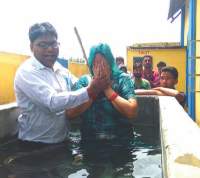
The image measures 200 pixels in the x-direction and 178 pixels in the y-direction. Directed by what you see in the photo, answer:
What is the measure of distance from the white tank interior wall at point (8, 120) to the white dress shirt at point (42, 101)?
0.51 metres

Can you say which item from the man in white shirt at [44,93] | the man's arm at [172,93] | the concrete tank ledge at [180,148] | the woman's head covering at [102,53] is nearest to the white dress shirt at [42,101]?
the man in white shirt at [44,93]

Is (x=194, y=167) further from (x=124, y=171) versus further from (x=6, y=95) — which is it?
(x=6, y=95)

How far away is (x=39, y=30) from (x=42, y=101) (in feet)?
1.99

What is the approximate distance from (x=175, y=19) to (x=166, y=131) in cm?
1453

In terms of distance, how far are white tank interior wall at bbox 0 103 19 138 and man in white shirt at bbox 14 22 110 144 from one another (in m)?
0.52

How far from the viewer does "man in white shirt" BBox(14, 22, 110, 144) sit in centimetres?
325

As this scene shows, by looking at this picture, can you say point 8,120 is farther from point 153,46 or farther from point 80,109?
point 153,46

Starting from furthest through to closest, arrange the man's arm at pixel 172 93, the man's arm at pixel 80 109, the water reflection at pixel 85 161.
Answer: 1. the man's arm at pixel 172 93
2. the man's arm at pixel 80 109
3. the water reflection at pixel 85 161

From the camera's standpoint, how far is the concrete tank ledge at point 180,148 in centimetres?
173

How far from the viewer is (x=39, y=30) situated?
11.1ft

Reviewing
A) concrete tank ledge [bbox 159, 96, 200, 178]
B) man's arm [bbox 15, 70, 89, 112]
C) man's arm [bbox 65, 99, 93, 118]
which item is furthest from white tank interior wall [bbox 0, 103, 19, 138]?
concrete tank ledge [bbox 159, 96, 200, 178]

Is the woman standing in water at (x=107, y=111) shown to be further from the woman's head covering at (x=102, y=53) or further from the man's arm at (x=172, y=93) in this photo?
the man's arm at (x=172, y=93)

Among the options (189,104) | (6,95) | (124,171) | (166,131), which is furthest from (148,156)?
(6,95)

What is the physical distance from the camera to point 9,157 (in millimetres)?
3457
